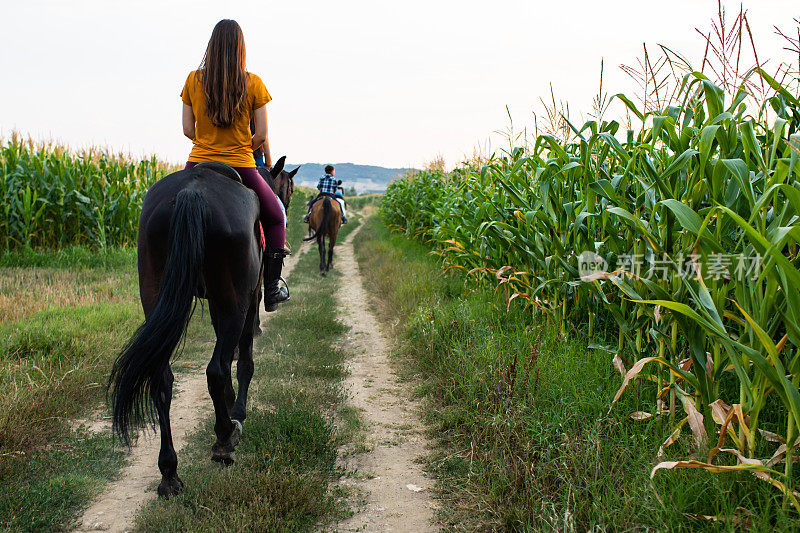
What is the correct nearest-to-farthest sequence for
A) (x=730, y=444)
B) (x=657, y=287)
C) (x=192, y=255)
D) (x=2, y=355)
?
(x=730, y=444), (x=657, y=287), (x=192, y=255), (x=2, y=355)

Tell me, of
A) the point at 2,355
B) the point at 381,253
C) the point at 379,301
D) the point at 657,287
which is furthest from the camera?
the point at 381,253

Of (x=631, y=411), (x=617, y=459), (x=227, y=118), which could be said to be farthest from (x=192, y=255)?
(x=631, y=411)

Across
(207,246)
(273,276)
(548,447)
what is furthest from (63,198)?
(548,447)

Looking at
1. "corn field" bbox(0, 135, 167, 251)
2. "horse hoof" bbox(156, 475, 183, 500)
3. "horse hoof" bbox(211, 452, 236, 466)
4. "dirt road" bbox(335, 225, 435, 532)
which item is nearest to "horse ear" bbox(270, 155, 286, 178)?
"dirt road" bbox(335, 225, 435, 532)

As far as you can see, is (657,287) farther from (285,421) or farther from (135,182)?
(135,182)

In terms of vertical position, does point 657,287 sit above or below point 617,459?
above

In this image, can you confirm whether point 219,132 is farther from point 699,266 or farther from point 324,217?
point 324,217

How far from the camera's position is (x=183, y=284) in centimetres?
294

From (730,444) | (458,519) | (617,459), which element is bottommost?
(458,519)

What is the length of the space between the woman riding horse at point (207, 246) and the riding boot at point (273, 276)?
0.38m

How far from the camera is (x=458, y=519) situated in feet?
9.04

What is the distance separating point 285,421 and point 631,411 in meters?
2.30

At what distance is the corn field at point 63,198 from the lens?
30.3 feet

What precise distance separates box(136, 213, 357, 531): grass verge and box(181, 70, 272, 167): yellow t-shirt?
76.8 inches
